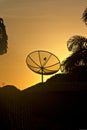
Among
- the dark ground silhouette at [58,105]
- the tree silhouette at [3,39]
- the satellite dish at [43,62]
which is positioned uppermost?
the tree silhouette at [3,39]

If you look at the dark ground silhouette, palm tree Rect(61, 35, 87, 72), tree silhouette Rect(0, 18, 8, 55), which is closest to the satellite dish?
palm tree Rect(61, 35, 87, 72)

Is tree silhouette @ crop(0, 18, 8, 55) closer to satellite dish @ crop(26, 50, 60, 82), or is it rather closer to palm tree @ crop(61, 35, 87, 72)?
satellite dish @ crop(26, 50, 60, 82)

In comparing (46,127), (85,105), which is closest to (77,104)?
(85,105)

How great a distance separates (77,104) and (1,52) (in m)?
11.7

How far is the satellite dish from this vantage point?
903 inches

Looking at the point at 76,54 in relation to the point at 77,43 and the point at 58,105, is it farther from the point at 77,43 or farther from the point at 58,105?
the point at 58,105

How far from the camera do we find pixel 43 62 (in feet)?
77.4

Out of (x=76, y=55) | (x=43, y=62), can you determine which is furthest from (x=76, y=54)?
(x=43, y=62)

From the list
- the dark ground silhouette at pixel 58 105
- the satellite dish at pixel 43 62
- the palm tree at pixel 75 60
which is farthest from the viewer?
the satellite dish at pixel 43 62

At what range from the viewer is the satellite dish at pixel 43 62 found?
75.3 ft

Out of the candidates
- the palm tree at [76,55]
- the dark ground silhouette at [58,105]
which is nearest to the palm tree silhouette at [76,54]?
the palm tree at [76,55]

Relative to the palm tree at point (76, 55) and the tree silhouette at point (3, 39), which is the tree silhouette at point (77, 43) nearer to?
the palm tree at point (76, 55)

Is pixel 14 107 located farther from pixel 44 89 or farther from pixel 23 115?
pixel 44 89

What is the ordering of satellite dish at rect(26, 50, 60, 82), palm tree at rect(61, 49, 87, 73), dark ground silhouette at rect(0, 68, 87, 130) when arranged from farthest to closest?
satellite dish at rect(26, 50, 60, 82) < palm tree at rect(61, 49, 87, 73) < dark ground silhouette at rect(0, 68, 87, 130)
